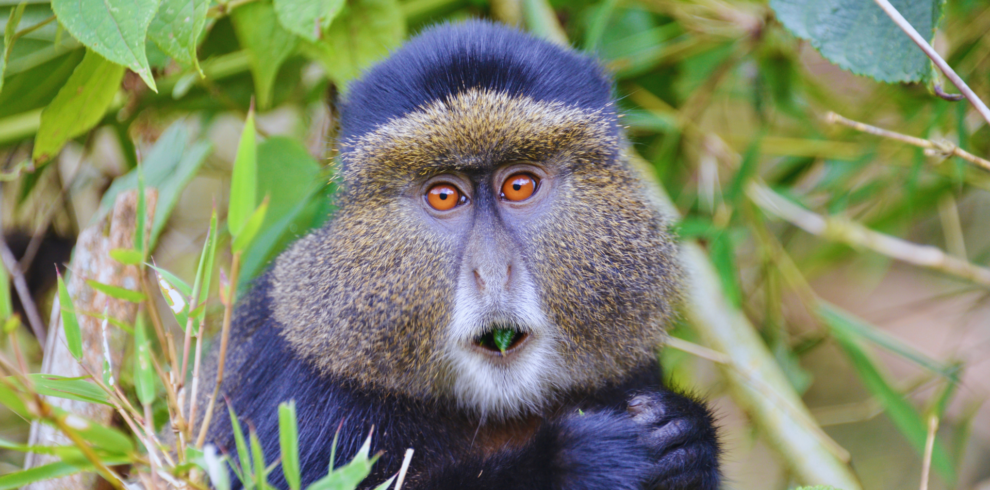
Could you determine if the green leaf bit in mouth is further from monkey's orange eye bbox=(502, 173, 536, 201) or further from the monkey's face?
monkey's orange eye bbox=(502, 173, 536, 201)

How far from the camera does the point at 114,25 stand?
194 cm

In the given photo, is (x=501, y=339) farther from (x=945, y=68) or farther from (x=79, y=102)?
(x=79, y=102)

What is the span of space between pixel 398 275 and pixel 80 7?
1.07 meters

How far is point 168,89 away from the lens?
3.52 metres

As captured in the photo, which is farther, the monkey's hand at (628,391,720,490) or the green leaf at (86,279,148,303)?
the monkey's hand at (628,391,720,490)

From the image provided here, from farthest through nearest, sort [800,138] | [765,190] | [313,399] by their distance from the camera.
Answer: [800,138] → [765,190] → [313,399]

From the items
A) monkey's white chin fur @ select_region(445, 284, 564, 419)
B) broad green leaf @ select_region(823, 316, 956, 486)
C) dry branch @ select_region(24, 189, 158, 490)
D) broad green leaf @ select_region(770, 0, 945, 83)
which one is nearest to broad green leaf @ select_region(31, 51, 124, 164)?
dry branch @ select_region(24, 189, 158, 490)

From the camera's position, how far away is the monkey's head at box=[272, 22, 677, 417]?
6.59 ft

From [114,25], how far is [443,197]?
937mm

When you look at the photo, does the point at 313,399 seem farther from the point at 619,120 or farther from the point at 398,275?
the point at 619,120

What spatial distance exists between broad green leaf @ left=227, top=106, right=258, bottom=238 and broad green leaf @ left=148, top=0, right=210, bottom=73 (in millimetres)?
691

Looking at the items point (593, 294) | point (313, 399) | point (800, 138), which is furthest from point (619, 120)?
point (800, 138)

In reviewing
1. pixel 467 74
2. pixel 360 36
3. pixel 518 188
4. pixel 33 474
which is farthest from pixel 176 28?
pixel 33 474

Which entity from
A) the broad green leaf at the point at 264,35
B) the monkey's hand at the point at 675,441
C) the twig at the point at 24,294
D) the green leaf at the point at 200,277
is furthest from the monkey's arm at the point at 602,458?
the twig at the point at 24,294
